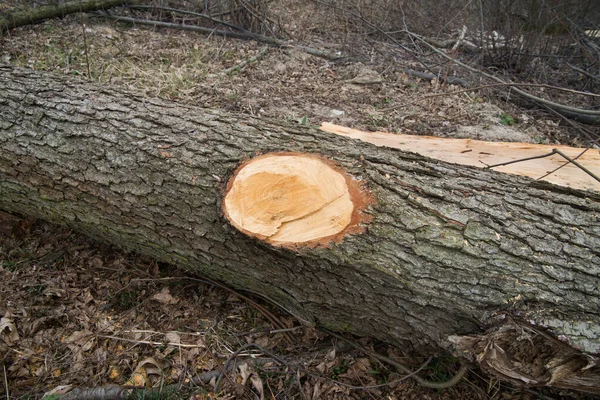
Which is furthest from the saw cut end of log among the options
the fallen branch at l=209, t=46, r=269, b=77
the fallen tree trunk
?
the fallen branch at l=209, t=46, r=269, b=77

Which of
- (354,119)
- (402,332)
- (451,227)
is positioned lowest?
(402,332)

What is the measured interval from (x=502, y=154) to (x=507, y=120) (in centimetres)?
160

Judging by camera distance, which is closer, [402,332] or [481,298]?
[481,298]

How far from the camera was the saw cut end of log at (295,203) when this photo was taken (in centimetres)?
152

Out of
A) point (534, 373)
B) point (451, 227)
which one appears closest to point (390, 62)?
point (451, 227)

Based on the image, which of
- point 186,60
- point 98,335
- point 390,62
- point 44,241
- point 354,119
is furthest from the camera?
point 390,62

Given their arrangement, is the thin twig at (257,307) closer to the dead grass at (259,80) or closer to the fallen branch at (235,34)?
the dead grass at (259,80)

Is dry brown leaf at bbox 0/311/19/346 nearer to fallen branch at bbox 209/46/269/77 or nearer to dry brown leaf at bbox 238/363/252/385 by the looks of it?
dry brown leaf at bbox 238/363/252/385

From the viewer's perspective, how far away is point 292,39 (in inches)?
207

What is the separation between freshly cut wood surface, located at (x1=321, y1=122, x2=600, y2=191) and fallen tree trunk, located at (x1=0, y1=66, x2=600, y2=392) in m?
0.63

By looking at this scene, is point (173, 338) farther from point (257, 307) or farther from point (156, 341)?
point (257, 307)

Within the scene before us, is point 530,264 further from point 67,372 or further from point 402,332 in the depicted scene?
point 67,372

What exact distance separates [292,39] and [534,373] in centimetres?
479

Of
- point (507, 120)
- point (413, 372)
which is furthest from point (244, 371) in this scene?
point (507, 120)
